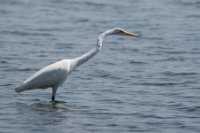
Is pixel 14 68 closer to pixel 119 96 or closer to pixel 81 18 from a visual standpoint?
pixel 119 96

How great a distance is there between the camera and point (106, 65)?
18.1 m

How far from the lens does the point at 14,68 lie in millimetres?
17484

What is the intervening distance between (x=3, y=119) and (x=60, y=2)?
55.8ft

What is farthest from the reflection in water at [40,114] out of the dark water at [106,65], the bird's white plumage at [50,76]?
the bird's white plumage at [50,76]

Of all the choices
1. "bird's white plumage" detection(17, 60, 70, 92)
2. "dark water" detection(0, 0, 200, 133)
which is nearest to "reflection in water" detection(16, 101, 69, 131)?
"dark water" detection(0, 0, 200, 133)

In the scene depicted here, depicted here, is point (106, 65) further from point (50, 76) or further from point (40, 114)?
point (40, 114)

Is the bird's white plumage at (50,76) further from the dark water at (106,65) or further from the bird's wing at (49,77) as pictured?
the dark water at (106,65)

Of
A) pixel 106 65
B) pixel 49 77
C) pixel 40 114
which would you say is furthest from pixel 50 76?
pixel 106 65

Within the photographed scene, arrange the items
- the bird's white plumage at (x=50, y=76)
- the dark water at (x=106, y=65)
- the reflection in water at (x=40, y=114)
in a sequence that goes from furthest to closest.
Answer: the bird's white plumage at (x=50, y=76)
the dark water at (x=106, y=65)
the reflection in water at (x=40, y=114)

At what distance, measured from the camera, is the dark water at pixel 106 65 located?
41.1 ft

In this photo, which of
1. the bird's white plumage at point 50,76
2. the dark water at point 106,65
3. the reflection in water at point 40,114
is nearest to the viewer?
the reflection in water at point 40,114

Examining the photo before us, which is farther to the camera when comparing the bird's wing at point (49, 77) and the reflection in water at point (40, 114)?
the bird's wing at point (49, 77)

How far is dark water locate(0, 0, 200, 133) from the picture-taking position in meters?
12.5

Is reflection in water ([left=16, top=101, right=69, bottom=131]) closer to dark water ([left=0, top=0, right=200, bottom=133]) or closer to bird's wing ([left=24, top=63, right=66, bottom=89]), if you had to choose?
dark water ([left=0, top=0, right=200, bottom=133])
